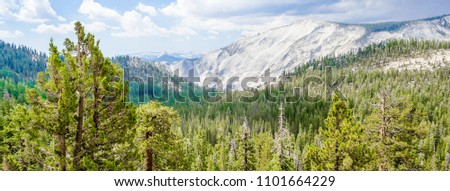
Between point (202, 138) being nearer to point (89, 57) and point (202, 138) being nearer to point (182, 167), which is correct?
point (182, 167)

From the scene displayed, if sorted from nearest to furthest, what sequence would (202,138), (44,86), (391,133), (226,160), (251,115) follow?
(44,86), (391,133), (226,160), (202,138), (251,115)

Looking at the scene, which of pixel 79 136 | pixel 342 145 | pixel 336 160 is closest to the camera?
pixel 79 136

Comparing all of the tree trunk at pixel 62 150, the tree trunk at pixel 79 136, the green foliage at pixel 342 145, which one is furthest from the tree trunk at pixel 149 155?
the green foliage at pixel 342 145

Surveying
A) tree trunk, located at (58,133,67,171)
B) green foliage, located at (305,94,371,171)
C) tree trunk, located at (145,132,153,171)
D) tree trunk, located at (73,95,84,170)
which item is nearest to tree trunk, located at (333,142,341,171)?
green foliage, located at (305,94,371,171)

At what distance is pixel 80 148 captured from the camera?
14758 mm

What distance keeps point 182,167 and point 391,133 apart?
14241 mm

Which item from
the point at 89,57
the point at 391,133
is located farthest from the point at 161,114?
the point at 391,133

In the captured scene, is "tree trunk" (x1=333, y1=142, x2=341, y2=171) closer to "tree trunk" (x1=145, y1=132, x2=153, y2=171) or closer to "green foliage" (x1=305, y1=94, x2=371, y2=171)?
"green foliage" (x1=305, y1=94, x2=371, y2=171)

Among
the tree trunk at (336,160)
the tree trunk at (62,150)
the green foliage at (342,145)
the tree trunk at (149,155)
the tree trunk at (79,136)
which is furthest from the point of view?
the tree trunk at (336,160)

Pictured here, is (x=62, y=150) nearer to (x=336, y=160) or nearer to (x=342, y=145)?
(x=342, y=145)

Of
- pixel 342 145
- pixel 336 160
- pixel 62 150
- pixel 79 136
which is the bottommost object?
pixel 336 160

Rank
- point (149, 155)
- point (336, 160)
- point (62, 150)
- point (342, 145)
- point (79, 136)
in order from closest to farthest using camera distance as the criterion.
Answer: point (62, 150)
point (79, 136)
point (149, 155)
point (342, 145)
point (336, 160)

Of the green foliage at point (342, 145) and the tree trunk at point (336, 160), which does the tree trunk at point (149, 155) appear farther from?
the tree trunk at point (336, 160)

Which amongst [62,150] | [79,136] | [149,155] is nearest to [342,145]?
[149,155]
